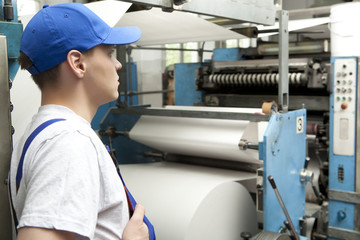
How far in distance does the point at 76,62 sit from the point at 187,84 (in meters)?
2.73

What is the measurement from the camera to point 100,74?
916 mm

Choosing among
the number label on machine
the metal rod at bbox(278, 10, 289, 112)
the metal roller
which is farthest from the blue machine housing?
the metal roller

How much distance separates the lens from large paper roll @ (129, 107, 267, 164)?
217 centimetres

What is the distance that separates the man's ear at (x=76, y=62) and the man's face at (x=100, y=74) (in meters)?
0.01

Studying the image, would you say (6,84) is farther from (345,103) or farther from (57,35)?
(345,103)

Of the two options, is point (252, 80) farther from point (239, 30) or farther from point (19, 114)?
point (19, 114)

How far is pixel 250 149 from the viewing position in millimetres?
2141

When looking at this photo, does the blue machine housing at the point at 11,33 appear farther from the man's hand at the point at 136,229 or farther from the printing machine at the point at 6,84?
the man's hand at the point at 136,229

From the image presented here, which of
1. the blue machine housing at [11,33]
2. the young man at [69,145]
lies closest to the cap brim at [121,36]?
the young man at [69,145]

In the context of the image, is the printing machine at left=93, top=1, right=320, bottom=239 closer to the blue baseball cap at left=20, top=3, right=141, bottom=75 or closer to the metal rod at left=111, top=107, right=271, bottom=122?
the metal rod at left=111, top=107, right=271, bottom=122

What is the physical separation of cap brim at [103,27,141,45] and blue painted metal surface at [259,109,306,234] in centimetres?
105

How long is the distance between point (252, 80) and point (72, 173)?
245cm

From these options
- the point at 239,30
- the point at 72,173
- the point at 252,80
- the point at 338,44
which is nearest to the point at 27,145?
the point at 72,173

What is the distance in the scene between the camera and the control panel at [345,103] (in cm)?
289
